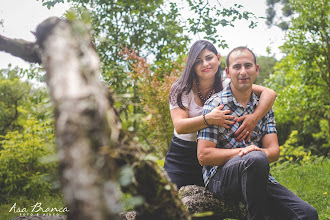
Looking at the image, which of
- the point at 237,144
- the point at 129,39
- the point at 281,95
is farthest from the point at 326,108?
the point at 237,144

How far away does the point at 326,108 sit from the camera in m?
7.67

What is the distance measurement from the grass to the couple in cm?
198

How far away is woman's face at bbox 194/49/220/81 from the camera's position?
A: 10.8 feet

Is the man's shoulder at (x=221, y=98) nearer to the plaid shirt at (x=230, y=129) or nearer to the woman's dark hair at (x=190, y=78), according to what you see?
the plaid shirt at (x=230, y=129)

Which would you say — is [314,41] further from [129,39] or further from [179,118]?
[179,118]

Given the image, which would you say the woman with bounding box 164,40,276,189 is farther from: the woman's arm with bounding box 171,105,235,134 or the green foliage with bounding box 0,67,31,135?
the green foliage with bounding box 0,67,31,135

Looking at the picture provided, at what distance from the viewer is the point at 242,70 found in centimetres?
286

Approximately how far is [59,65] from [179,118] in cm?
222

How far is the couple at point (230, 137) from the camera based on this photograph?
2.42 m

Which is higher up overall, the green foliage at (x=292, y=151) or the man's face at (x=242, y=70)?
the man's face at (x=242, y=70)

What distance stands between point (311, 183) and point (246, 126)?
3.98 metres

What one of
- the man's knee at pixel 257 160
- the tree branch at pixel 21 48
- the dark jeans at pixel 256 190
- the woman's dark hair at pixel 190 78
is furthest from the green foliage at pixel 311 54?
the tree branch at pixel 21 48

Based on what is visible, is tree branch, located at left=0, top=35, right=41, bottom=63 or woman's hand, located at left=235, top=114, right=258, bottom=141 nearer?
tree branch, located at left=0, top=35, right=41, bottom=63

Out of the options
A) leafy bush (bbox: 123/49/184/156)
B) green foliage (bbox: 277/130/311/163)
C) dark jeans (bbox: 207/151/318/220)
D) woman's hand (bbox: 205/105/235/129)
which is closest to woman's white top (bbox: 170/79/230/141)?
woman's hand (bbox: 205/105/235/129)
